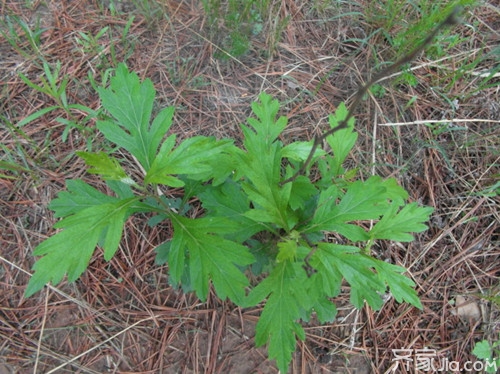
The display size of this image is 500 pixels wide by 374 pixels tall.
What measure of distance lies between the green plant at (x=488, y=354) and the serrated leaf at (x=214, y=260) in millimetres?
1479

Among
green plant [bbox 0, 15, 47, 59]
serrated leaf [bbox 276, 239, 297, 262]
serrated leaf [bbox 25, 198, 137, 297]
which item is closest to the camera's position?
serrated leaf [bbox 25, 198, 137, 297]

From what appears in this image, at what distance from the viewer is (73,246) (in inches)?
56.9

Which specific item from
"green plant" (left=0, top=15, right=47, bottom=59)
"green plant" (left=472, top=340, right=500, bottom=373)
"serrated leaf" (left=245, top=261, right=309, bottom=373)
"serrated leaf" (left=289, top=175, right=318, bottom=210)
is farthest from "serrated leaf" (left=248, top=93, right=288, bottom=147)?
"green plant" (left=472, top=340, right=500, bottom=373)

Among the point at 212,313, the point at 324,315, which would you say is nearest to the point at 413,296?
the point at 324,315

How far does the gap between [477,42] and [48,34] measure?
107 inches

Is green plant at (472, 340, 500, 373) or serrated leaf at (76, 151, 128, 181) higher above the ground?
serrated leaf at (76, 151, 128, 181)

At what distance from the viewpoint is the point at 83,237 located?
146 centimetres

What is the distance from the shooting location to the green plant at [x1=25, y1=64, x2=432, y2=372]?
1505 mm

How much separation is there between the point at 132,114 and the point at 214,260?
74cm

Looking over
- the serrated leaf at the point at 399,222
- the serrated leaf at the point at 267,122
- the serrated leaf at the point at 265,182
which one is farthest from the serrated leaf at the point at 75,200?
the serrated leaf at the point at 399,222

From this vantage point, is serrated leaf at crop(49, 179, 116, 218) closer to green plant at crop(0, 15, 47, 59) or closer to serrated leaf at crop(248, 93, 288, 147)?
serrated leaf at crop(248, 93, 288, 147)

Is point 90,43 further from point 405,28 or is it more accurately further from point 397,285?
point 397,285

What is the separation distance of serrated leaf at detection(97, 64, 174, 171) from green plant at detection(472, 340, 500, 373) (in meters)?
2.01

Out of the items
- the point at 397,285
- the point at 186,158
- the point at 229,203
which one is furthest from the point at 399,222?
the point at 186,158
